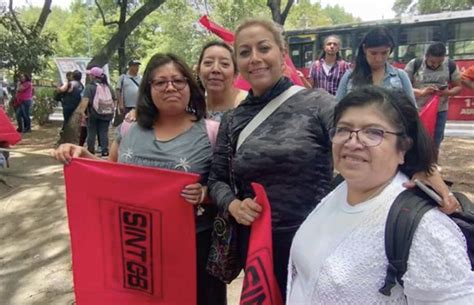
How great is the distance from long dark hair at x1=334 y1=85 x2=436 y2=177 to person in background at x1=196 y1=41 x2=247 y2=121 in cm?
152

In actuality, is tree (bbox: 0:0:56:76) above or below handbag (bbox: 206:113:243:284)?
above

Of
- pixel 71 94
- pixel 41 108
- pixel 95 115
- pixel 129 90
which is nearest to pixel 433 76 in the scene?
Answer: pixel 129 90

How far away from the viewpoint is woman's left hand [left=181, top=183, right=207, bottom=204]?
2.26 m

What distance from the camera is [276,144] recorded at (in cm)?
187

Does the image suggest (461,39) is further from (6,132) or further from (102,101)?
(6,132)

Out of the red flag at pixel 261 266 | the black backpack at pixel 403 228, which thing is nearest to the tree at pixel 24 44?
the red flag at pixel 261 266

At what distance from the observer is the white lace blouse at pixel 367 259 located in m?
1.16

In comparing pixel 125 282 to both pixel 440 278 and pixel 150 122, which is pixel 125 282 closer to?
pixel 150 122

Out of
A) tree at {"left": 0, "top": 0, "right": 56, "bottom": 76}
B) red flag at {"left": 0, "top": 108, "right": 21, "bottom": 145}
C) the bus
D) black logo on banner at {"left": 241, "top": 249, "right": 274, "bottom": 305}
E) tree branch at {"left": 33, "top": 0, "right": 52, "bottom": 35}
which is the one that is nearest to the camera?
black logo on banner at {"left": 241, "top": 249, "right": 274, "bottom": 305}

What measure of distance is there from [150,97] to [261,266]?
3.51 ft

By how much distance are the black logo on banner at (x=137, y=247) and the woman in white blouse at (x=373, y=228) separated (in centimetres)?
111

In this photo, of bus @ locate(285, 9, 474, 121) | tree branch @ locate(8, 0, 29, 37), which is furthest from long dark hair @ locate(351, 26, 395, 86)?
tree branch @ locate(8, 0, 29, 37)

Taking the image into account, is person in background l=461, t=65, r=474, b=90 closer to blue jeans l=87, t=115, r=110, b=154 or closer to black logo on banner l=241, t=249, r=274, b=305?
black logo on banner l=241, t=249, r=274, b=305

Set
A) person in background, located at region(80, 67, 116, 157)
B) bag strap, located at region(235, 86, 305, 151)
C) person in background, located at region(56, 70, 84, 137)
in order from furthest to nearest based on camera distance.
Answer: person in background, located at region(56, 70, 84, 137) < person in background, located at region(80, 67, 116, 157) < bag strap, located at region(235, 86, 305, 151)
